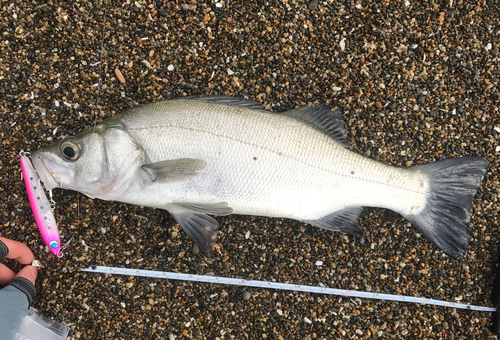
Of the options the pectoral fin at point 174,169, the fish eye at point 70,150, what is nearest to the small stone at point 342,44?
the pectoral fin at point 174,169

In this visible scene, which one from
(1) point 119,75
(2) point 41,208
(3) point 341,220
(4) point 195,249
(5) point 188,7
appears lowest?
(2) point 41,208

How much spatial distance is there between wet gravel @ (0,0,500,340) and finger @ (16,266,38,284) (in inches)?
4.2

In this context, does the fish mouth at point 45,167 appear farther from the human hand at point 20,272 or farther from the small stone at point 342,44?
the small stone at point 342,44

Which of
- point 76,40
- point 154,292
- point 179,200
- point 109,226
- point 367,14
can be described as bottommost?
point 154,292

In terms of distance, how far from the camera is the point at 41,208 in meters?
2.31

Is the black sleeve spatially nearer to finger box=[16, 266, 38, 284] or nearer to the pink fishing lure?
finger box=[16, 266, 38, 284]

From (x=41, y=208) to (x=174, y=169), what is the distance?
1.14 meters

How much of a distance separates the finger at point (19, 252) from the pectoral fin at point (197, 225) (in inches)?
43.8

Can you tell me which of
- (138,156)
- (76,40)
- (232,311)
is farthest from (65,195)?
(232,311)

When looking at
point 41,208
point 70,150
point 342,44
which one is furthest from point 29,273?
point 342,44

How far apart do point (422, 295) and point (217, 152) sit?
6.40 feet

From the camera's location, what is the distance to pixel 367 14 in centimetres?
247

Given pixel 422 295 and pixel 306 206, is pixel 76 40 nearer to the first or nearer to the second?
pixel 306 206

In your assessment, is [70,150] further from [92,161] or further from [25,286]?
[25,286]
